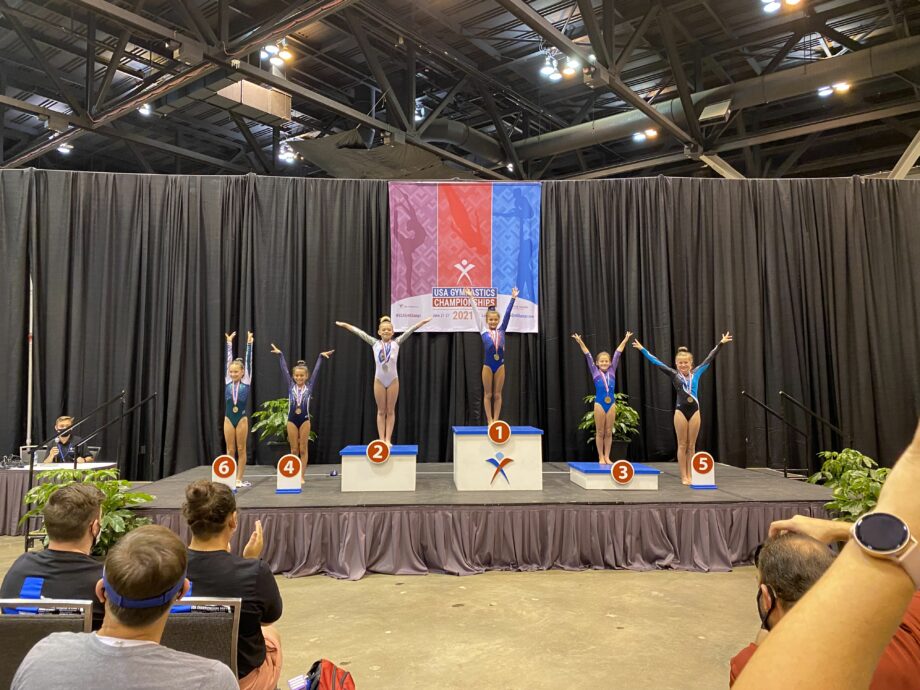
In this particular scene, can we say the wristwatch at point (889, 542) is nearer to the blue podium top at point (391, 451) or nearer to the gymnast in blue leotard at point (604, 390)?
the blue podium top at point (391, 451)

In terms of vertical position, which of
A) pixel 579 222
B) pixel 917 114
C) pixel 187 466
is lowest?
pixel 187 466

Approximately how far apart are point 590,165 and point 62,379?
30.2ft

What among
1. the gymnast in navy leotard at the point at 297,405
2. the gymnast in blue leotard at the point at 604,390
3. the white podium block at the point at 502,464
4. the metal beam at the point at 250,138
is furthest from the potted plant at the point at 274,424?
the metal beam at the point at 250,138

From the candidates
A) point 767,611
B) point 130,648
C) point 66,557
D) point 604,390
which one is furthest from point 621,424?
point 130,648

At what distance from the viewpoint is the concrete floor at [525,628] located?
3.13 meters

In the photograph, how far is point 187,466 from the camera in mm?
8016

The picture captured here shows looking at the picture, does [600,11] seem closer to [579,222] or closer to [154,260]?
[579,222]

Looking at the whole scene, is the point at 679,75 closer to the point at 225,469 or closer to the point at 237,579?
the point at 225,469

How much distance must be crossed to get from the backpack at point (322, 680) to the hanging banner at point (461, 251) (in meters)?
6.54

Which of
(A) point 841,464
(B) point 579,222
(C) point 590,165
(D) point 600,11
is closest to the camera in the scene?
(A) point 841,464

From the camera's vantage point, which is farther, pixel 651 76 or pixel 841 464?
pixel 651 76

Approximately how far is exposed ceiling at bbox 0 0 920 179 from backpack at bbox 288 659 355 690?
6023mm

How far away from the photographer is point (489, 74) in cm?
866

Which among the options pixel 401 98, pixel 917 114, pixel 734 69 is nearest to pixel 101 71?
pixel 401 98
